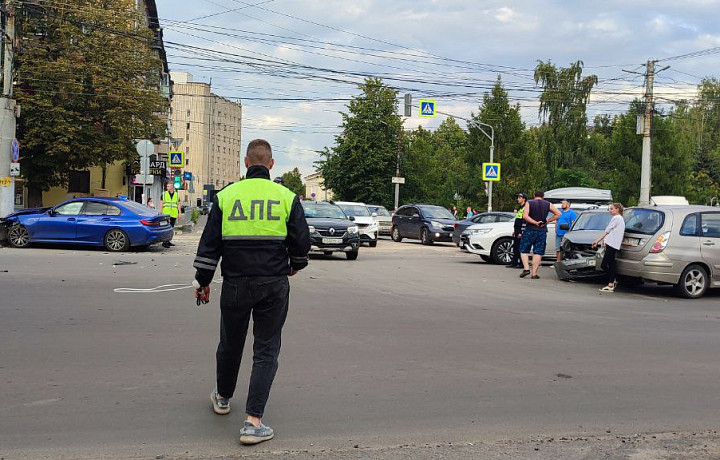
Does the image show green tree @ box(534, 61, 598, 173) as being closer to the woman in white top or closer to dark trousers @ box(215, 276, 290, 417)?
the woman in white top

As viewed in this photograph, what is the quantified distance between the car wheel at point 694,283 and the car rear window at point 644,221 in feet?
3.00

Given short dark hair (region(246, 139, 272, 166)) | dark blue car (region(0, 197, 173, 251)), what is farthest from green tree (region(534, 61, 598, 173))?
short dark hair (region(246, 139, 272, 166))

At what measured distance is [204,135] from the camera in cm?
13950

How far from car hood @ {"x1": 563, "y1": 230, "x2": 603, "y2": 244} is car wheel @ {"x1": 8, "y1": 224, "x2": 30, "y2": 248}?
13964 mm

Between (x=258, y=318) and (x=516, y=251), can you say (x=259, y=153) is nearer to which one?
(x=258, y=318)

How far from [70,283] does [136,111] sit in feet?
78.7

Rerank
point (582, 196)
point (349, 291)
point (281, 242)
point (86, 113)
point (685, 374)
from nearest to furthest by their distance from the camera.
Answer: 1. point (281, 242)
2. point (685, 374)
3. point (349, 291)
4. point (582, 196)
5. point (86, 113)

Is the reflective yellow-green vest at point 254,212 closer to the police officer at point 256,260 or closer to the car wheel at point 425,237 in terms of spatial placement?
the police officer at point 256,260

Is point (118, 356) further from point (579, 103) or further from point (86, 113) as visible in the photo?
point (579, 103)

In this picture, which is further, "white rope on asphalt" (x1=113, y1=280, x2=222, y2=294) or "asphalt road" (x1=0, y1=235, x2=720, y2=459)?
"white rope on asphalt" (x1=113, y1=280, x2=222, y2=294)

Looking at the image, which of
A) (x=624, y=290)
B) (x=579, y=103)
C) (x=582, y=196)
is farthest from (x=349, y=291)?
(x=579, y=103)

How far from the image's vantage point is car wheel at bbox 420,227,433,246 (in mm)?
28250

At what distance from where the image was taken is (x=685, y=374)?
258 inches

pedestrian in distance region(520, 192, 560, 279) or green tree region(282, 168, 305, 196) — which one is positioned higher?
green tree region(282, 168, 305, 196)
